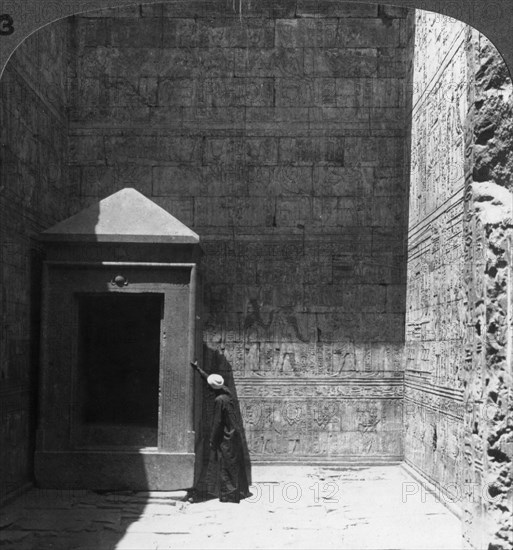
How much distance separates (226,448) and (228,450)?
0.03 m

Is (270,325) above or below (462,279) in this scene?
below

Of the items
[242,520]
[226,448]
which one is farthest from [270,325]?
[242,520]

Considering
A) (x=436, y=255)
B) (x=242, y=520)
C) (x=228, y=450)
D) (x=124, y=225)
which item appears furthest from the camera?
(x=436, y=255)

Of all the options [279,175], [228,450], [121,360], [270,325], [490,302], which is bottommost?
[228,450]

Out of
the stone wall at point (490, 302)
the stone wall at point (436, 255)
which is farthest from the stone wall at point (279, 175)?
the stone wall at point (490, 302)

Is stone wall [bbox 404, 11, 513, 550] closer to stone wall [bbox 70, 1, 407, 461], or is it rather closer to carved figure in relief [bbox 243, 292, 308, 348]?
stone wall [bbox 70, 1, 407, 461]

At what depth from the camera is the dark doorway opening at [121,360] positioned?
28.9 feet

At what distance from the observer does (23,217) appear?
7930mm

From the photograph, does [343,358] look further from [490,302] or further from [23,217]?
[490,302]

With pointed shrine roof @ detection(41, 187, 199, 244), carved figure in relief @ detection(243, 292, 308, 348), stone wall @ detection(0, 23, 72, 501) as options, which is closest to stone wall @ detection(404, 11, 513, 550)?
carved figure in relief @ detection(243, 292, 308, 348)

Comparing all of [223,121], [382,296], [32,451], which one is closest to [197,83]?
[223,121]

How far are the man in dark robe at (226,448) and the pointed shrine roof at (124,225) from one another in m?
1.29

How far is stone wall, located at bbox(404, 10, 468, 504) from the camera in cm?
721

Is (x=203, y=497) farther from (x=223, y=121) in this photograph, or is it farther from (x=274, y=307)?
(x=223, y=121)
